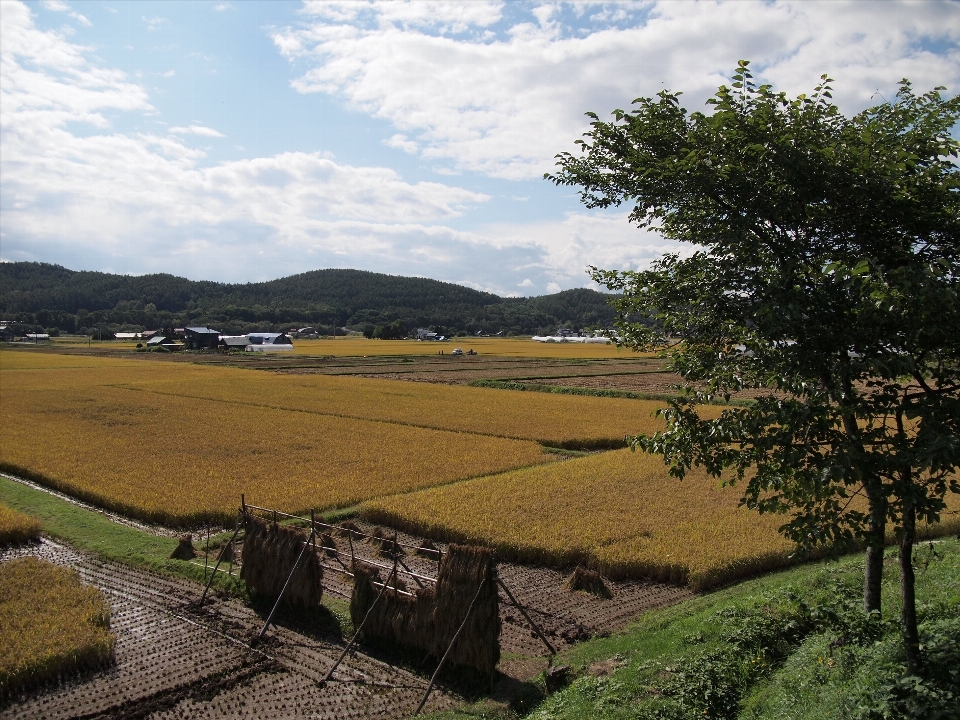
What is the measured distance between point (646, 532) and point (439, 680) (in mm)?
6469

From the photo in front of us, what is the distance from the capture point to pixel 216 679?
9.69 meters

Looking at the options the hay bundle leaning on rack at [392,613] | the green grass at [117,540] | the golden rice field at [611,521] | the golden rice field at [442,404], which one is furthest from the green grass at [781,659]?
the golden rice field at [442,404]

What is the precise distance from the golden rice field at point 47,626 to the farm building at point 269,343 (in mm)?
93873

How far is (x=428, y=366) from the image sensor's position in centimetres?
7144

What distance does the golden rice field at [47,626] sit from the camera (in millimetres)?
9477

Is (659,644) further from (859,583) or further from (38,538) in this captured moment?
(38,538)

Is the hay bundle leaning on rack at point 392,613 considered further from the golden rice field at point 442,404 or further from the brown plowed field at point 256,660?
the golden rice field at point 442,404

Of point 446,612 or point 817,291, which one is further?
point 446,612

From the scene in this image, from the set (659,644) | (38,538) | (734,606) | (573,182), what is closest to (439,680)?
(659,644)

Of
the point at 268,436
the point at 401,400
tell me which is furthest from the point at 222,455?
the point at 401,400

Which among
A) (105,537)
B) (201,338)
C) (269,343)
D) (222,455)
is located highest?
(201,338)

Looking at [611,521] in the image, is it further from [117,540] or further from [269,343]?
[269,343]

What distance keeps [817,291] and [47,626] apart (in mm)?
11274

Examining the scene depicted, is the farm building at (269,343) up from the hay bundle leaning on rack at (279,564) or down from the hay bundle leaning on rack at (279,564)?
up
